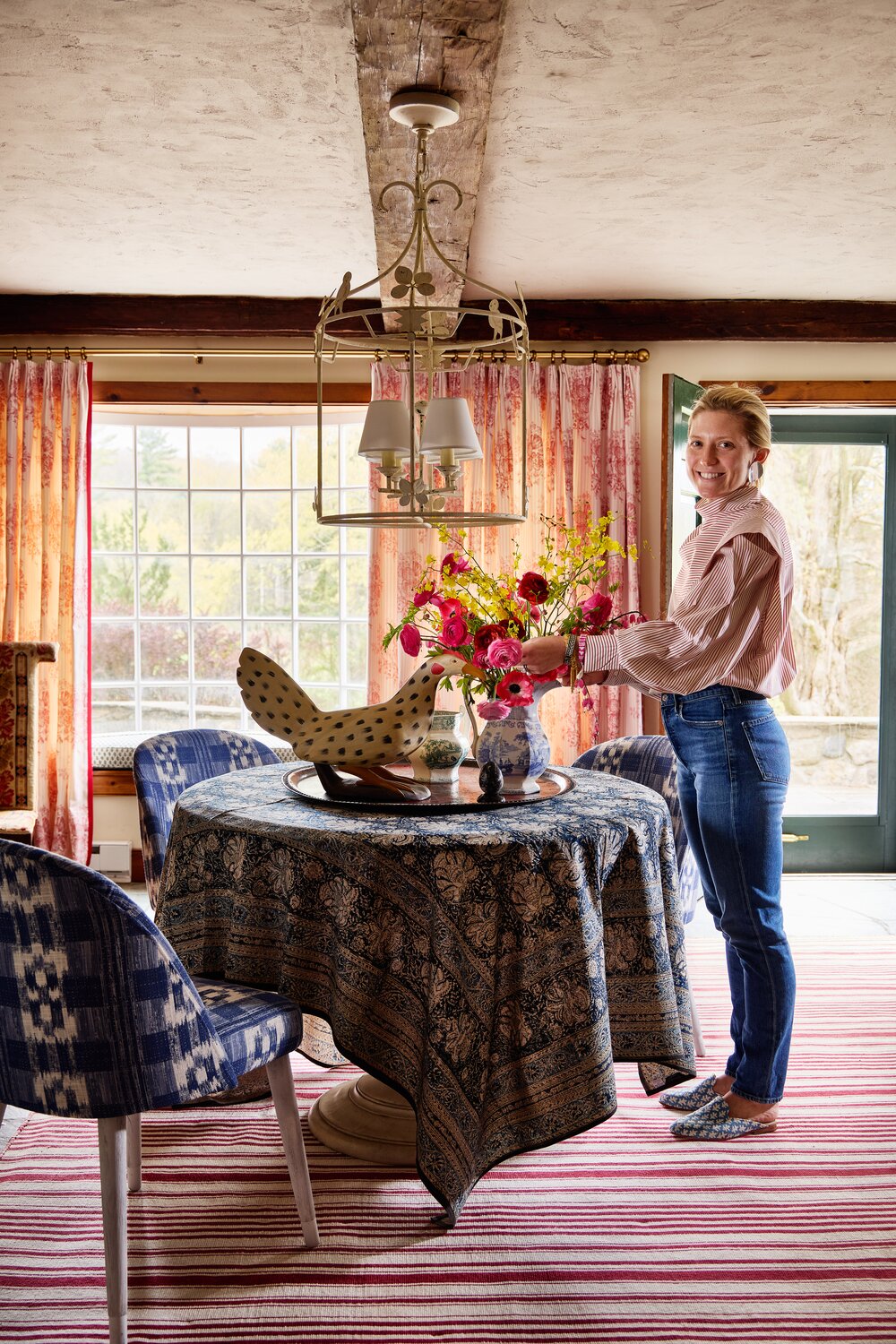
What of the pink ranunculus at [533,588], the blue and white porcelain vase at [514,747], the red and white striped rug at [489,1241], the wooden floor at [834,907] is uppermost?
the pink ranunculus at [533,588]

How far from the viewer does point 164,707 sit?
17.4 feet

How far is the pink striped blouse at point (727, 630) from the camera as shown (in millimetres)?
2398

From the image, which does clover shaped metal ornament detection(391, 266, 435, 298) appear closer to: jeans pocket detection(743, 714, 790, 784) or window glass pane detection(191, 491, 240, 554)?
jeans pocket detection(743, 714, 790, 784)

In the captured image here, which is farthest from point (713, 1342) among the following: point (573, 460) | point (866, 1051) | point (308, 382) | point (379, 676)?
point (308, 382)

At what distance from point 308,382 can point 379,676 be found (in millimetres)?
1384

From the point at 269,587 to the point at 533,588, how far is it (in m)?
3.10

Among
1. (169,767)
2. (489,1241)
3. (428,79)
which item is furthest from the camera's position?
(169,767)

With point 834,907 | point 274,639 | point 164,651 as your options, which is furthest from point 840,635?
point 164,651

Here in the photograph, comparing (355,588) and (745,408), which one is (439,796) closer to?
(745,408)

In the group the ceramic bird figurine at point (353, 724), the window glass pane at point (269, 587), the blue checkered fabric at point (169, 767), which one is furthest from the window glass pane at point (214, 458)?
the ceramic bird figurine at point (353, 724)

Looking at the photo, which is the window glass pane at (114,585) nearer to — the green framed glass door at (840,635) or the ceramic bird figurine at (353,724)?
the ceramic bird figurine at (353,724)

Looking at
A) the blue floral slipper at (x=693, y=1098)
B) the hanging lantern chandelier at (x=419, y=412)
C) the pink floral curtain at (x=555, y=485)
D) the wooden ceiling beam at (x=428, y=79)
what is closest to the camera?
the wooden ceiling beam at (x=428, y=79)

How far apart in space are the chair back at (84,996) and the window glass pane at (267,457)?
3780 mm

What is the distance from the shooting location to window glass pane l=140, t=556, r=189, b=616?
5285mm
